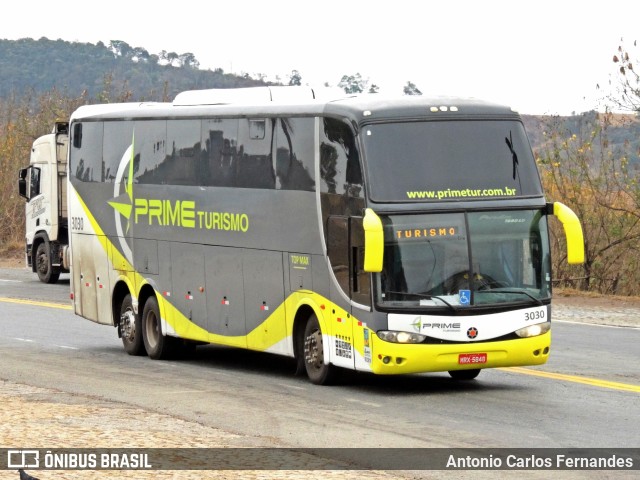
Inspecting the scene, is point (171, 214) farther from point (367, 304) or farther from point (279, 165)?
point (367, 304)

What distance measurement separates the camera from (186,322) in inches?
797

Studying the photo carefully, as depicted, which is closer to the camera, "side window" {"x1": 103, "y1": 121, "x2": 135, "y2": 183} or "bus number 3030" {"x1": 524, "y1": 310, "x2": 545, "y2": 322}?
"bus number 3030" {"x1": 524, "y1": 310, "x2": 545, "y2": 322}

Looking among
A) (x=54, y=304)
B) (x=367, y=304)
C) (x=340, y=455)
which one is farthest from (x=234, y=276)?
(x=54, y=304)

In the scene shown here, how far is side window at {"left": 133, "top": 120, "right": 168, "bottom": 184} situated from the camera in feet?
68.2

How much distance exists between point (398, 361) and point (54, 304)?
1607cm

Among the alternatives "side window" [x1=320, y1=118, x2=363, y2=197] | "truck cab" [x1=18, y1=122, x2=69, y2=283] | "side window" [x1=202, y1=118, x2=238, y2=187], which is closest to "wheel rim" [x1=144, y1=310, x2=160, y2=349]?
"side window" [x1=202, y1=118, x2=238, y2=187]

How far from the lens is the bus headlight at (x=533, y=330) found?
1625cm

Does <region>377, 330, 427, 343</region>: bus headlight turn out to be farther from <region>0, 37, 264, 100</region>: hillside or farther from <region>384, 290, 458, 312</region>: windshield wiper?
<region>0, 37, 264, 100</region>: hillside

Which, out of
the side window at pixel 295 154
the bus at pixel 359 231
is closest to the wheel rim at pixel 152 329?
the bus at pixel 359 231

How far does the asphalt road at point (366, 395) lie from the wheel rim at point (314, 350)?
275 millimetres

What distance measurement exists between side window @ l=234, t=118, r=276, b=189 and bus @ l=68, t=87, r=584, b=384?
0.02 meters

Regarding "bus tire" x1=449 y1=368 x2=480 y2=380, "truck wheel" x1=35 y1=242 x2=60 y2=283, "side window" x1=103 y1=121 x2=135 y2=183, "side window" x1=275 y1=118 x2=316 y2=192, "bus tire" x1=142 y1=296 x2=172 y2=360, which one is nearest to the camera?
"side window" x1=275 y1=118 x2=316 y2=192

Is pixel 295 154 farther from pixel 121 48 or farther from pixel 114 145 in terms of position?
pixel 121 48

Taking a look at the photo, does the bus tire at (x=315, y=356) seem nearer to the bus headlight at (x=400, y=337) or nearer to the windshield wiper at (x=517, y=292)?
the bus headlight at (x=400, y=337)
